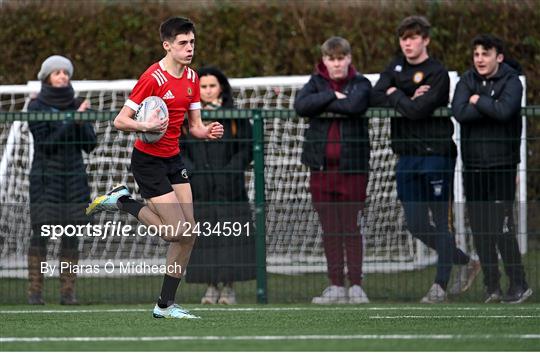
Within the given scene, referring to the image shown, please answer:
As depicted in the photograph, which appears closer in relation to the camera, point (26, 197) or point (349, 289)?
point (349, 289)

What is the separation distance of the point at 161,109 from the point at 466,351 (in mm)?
3172

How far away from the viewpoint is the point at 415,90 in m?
12.8

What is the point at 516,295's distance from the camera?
41.0 feet

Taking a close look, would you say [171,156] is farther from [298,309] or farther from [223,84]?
[223,84]

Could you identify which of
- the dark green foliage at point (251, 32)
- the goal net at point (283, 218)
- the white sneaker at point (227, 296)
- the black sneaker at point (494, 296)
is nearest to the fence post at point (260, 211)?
the goal net at point (283, 218)

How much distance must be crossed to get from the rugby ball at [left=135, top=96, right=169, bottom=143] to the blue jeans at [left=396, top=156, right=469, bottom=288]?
280 centimetres

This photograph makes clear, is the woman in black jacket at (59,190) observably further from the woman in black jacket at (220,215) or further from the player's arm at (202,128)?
the player's arm at (202,128)

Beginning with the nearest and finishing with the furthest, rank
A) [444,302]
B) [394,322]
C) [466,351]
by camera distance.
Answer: [466,351]
[394,322]
[444,302]

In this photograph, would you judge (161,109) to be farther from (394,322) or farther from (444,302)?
(444,302)

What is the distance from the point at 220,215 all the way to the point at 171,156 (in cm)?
216

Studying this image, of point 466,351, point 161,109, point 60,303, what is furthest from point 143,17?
point 466,351

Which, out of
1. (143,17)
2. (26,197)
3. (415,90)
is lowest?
(26,197)

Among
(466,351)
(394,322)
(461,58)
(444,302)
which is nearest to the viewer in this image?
(466,351)

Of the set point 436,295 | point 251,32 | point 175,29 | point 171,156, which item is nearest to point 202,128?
point 171,156
